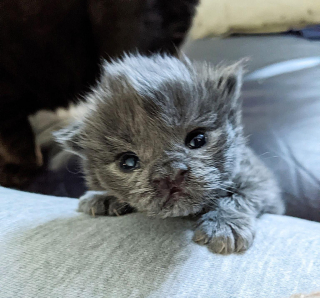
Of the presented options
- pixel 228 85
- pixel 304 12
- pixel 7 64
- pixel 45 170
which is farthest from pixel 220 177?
pixel 304 12

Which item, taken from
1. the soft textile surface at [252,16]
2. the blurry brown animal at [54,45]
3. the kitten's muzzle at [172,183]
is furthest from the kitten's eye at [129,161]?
the soft textile surface at [252,16]

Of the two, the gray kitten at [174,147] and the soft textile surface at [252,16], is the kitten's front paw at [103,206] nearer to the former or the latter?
the gray kitten at [174,147]

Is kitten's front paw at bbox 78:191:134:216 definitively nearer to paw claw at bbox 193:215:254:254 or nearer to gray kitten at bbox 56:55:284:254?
gray kitten at bbox 56:55:284:254

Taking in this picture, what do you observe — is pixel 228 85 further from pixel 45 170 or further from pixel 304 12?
pixel 304 12

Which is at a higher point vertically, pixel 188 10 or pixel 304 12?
pixel 188 10

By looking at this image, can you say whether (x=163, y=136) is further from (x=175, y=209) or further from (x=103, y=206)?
(x=103, y=206)

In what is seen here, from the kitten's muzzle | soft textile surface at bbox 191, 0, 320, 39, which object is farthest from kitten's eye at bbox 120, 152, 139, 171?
soft textile surface at bbox 191, 0, 320, 39

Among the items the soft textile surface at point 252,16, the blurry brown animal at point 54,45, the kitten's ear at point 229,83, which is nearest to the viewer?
the kitten's ear at point 229,83
